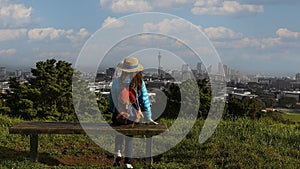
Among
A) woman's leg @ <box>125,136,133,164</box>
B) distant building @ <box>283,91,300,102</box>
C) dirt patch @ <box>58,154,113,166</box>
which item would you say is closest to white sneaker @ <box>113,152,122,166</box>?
woman's leg @ <box>125,136,133,164</box>

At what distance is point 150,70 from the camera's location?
6082mm

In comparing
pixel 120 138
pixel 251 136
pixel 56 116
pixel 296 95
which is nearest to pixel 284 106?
pixel 296 95

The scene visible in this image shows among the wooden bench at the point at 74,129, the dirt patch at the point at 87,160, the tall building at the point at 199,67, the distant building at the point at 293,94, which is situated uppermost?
the tall building at the point at 199,67

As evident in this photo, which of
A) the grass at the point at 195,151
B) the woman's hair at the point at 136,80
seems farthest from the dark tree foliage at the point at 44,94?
the woman's hair at the point at 136,80

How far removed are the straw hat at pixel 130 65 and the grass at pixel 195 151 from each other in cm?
132

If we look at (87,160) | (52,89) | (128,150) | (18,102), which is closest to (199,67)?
(128,150)

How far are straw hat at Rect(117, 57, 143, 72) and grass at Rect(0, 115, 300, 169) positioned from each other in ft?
4.34

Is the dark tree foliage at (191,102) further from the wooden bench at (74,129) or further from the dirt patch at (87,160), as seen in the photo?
the wooden bench at (74,129)

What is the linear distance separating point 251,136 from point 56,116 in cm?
1476

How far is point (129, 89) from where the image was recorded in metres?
5.30

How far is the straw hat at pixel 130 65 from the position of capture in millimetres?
5293

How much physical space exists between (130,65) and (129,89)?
1.07ft

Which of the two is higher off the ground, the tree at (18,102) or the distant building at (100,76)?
the distant building at (100,76)

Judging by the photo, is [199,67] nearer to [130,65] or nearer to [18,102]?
[130,65]
